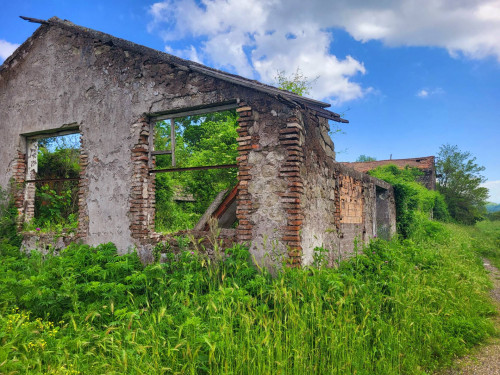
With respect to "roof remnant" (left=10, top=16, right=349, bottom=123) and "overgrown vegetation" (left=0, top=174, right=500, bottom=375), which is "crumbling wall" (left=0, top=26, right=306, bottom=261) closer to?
"roof remnant" (left=10, top=16, right=349, bottom=123)

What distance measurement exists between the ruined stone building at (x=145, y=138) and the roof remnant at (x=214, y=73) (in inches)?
0.8

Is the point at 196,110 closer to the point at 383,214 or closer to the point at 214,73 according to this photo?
the point at 214,73

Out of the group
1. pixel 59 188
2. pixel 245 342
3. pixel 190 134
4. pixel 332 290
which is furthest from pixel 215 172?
pixel 190 134

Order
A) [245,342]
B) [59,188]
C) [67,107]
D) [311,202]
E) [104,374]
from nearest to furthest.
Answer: [104,374]
[245,342]
[311,202]
[67,107]
[59,188]

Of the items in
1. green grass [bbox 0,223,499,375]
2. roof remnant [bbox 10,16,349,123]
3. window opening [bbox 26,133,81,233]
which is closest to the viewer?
green grass [bbox 0,223,499,375]

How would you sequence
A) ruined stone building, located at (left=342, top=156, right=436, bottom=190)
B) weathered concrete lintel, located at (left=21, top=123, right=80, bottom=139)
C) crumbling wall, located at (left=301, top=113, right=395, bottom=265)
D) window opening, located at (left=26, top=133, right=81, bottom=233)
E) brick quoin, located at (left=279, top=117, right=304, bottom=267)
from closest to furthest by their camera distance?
brick quoin, located at (left=279, top=117, right=304, bottom=267), crumbling wall, located at (left=301, top=113, right=395, bottom=265), weathered concrete lintel, located at (left=21, top=123, right=80, bottom=139), window opening, located at (left=26, top=133, right=81, bottom=233), ruined stone building, located at (left=342, top=156, right=436, bottom=190)

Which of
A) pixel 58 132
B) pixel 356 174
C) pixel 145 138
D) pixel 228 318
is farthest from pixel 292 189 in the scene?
pixel 58 132

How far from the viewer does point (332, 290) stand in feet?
13.9

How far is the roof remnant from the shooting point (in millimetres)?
5148

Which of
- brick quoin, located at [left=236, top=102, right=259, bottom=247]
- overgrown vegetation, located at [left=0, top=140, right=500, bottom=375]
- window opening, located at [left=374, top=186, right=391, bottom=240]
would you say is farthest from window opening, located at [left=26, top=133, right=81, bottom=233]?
window opening, located at [left=374, top=186, right=391, bottom=240]

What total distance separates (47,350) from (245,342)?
1854 mm

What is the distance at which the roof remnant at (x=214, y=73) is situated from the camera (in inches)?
203

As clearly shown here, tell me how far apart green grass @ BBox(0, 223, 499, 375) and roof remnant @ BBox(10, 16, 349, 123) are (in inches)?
90.4

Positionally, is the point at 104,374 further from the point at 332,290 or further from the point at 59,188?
the point at 59,188
